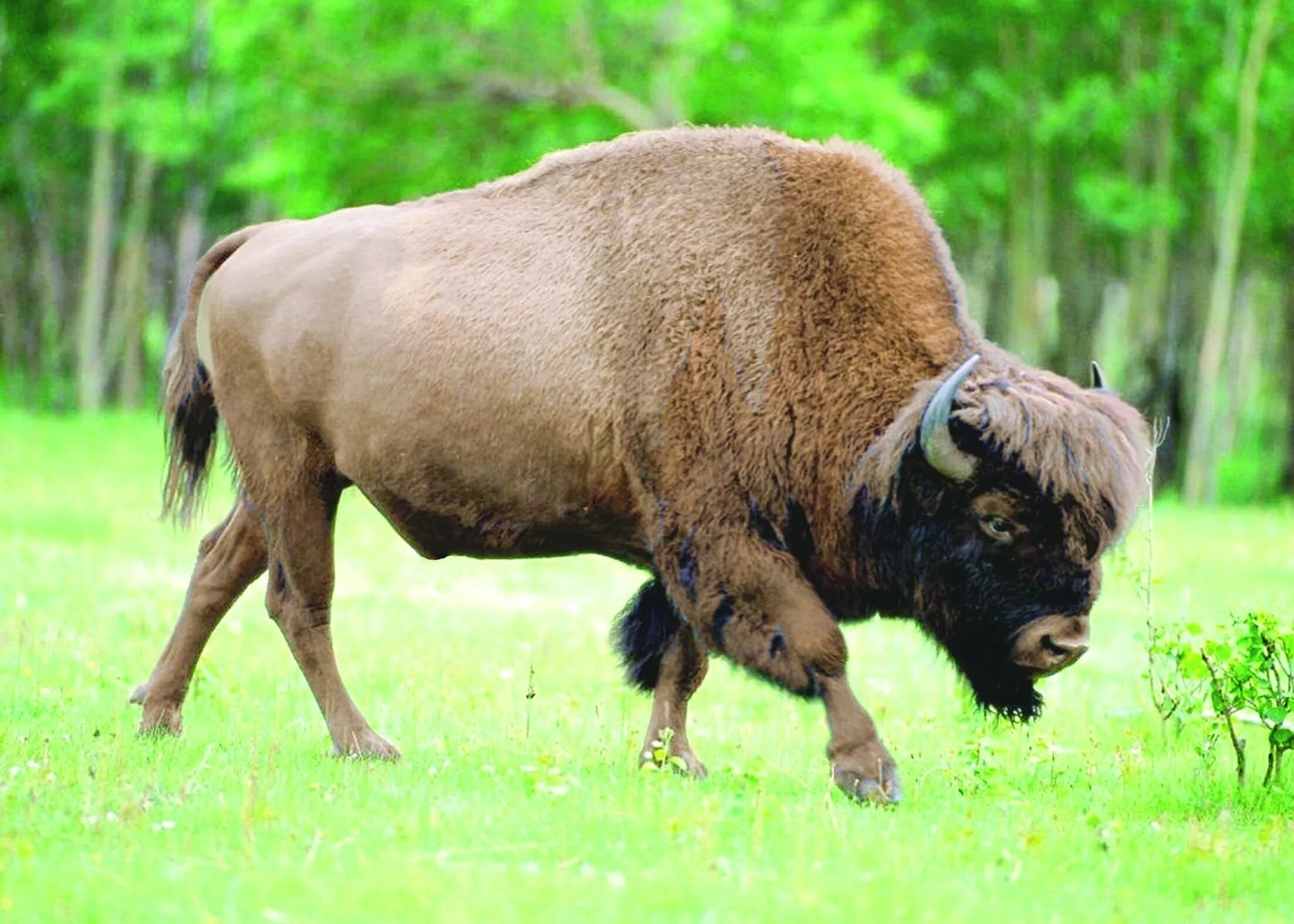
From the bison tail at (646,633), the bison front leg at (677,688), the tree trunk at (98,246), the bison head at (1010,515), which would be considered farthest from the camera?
the tree trunk at (98,246)

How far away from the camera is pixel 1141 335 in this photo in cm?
2456

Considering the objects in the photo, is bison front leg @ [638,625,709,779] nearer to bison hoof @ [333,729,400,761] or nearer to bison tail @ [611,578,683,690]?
bison tail @ [611,578,683,690]

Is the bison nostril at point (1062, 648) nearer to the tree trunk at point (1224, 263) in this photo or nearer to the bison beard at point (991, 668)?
the bison beard at point (991, 668)

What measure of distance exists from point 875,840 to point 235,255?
3.83 meters

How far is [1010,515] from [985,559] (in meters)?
0.18

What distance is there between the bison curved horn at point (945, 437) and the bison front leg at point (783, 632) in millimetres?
686

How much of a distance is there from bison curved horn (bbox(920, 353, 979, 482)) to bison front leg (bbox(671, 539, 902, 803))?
686 mm

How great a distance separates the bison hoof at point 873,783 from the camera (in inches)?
218

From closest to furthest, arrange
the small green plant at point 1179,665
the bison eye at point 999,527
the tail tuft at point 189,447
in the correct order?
1. the bison eye at point 999,527
2. the small green plant at point 1179,665
3. the tail tuft at point 189,447

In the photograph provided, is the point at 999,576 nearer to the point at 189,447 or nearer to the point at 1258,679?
the point at 1258,679

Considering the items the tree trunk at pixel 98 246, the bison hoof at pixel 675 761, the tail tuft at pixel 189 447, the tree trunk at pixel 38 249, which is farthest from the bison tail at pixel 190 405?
the tree trunk at pixel 38 249

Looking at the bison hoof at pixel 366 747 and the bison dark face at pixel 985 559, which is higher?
the bison dark face at pixel 985 559

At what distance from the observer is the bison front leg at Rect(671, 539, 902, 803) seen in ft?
18.7

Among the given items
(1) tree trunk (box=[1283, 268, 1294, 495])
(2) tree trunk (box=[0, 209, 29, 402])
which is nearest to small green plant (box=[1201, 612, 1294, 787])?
(1) tree trunk (box=[1283, 268, 1294, 495])
